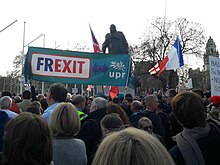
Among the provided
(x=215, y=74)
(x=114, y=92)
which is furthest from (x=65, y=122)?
(x=114, y=92)

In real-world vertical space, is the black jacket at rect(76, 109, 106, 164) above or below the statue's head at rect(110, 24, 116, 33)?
below

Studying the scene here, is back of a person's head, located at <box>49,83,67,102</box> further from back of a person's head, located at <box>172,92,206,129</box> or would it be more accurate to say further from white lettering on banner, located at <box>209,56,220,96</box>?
white lettering on banner, located at <box>209,56,220,96</box>

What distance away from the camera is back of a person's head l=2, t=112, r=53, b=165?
2.04m

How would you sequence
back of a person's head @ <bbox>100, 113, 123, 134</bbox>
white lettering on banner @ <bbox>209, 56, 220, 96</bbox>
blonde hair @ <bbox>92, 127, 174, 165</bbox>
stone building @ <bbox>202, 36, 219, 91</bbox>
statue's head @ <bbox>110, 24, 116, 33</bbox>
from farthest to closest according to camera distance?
stone building @ <bbox>202, 36, 219, 91</bbox>, statue's head @ <bbox>110, 24, 116, 33</bbox>, white lettering on banner @ <bbox>209, 56, 220, 96</bbox>, back of a person's head @ <bbox>100, 113, 123, 134</bbox>, blonde hair @ <bbox>92, 127, 174, 165</bbox>

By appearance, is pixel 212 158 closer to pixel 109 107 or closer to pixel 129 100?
pixel 109 107

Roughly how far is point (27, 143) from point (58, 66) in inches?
211

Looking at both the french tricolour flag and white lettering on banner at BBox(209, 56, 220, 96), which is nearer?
white lettering on banner at BBox(209, 56, 220, 96)

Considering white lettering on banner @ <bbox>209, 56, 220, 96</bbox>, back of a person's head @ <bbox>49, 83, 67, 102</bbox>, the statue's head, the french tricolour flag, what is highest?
the statue's head

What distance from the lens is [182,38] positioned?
4300 centimetres

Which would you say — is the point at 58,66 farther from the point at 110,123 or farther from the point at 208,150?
the point at 208,150

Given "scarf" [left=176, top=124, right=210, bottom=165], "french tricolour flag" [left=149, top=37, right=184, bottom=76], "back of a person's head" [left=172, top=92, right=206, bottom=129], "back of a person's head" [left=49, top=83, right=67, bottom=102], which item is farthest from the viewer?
"french tricolour flag" [left=149, top=37, right=184, bottom=76]

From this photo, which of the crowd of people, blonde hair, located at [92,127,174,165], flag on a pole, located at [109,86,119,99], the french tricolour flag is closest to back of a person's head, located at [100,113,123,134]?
the crowd of people

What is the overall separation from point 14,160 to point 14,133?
170 mm

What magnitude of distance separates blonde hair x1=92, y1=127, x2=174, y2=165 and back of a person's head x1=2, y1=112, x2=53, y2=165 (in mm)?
761
